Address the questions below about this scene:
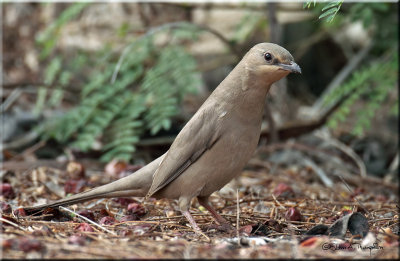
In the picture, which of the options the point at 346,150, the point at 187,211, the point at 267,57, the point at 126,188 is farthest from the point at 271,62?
the point at 346,150

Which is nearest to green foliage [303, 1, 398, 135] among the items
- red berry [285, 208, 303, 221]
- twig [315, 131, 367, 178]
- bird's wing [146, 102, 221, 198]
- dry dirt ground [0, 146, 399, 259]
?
twig [315, 131, 367, 178]

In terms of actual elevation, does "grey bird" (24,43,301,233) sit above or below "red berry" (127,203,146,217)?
above

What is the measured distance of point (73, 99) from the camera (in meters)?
7.53

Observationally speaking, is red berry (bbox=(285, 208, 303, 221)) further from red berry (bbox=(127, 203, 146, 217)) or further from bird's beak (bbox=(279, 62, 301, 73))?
red berry (bbox=(127, 203, 146, 217))

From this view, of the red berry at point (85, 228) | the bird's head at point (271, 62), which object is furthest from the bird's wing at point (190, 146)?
the red berry at point (85, 228)

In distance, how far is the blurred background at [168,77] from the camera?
6.30 metres

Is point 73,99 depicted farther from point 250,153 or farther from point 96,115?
point 250,153

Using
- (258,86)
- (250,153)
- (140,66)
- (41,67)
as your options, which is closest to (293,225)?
(250,153)

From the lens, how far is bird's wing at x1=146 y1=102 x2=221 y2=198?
396 cm

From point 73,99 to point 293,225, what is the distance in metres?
4.59

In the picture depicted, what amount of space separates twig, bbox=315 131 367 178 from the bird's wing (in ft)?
9.64

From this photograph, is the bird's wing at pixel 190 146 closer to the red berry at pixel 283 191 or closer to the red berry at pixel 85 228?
the red berry at pixel 85 228

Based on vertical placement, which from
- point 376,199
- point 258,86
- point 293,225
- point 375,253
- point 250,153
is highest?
point 258,86

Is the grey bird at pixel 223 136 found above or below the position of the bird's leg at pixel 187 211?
above
